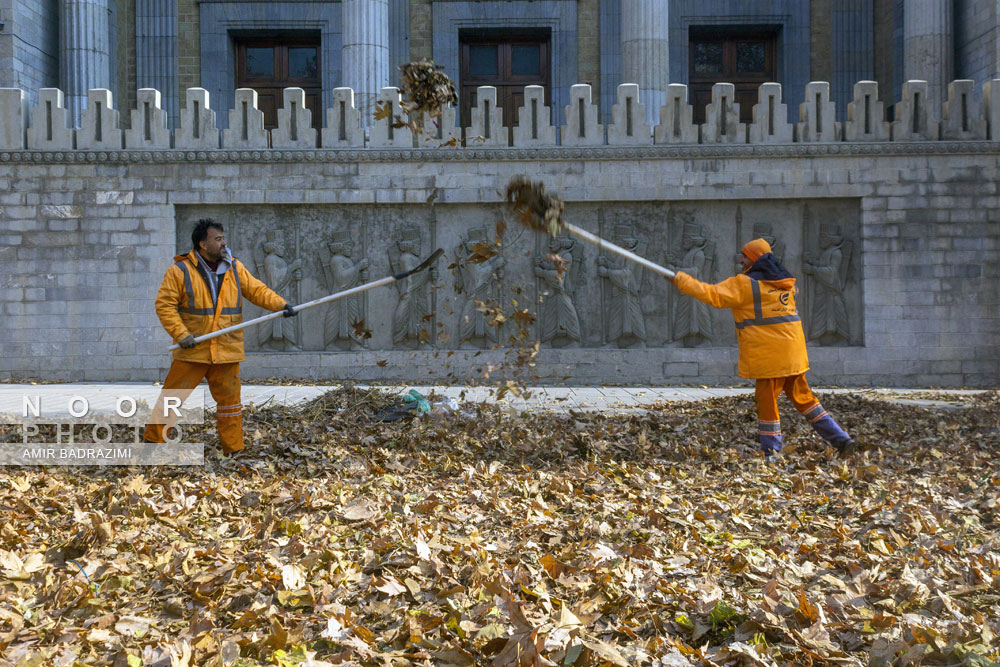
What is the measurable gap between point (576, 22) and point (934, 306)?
11.8m

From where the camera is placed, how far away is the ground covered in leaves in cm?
320

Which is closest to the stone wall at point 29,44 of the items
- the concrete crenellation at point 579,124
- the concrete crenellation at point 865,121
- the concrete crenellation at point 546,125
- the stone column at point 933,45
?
the concrete crenellation at point 546,125

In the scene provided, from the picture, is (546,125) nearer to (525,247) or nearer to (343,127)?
(525,247)

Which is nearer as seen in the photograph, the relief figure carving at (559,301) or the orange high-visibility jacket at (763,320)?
the orange high-visibility jacket at (763,320)

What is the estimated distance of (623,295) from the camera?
46.5ft

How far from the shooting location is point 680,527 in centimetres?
486

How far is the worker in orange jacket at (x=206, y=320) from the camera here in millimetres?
6523

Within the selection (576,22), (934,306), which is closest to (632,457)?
(934,306)

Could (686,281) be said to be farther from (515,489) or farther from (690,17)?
(690,17)

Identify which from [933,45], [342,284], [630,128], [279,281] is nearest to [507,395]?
[342,284]

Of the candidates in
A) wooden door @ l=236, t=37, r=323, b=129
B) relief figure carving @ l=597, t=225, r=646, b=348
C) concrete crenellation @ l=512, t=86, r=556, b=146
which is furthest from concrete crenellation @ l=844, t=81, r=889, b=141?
wooden door @ l=236, t=37, r=323, b=129

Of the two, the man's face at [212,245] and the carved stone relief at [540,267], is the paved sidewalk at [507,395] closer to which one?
the carved stone relief at [540,267]

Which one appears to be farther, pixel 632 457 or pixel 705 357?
pixel 705 357

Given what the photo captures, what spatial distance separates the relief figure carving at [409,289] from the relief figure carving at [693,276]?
13.0 ft
